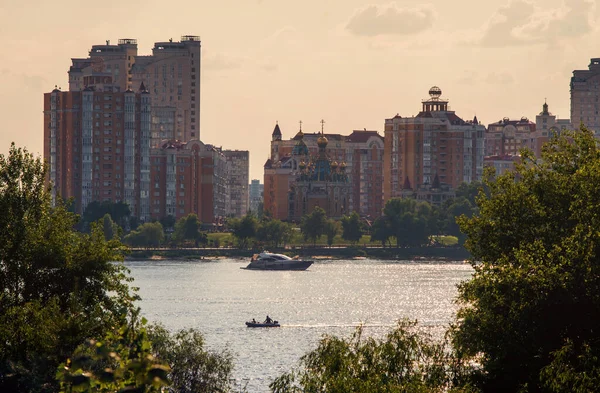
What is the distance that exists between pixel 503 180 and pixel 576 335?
41.5 ft

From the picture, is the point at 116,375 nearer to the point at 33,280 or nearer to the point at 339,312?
the point at 33,280

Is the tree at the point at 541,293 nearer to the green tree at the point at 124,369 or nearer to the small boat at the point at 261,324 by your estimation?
the green tree at the point at 124,369

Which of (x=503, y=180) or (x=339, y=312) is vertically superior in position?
(x=503, y=180)

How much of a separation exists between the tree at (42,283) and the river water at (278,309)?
2277 centimetres

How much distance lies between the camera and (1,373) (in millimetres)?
52688

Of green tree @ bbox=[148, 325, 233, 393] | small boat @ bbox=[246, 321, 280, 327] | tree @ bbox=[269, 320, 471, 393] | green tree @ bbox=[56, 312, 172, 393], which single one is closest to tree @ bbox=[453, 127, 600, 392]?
tree @ bbox=[269, 320, 471, 393]

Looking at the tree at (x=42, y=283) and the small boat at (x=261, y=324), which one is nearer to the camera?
the tree at (x=42, y=283)

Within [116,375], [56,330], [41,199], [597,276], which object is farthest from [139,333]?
[41,199]

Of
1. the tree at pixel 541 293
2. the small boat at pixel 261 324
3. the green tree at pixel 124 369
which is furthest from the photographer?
the small boat at pixel 261 324

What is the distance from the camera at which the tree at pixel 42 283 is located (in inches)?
2064

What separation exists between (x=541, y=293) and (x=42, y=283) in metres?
22.7

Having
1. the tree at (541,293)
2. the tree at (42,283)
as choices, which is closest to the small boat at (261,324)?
the tree at (42,283)

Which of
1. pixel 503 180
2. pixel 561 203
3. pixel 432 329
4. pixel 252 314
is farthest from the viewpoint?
pixel 252 314

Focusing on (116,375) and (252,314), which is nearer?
(116,375)
